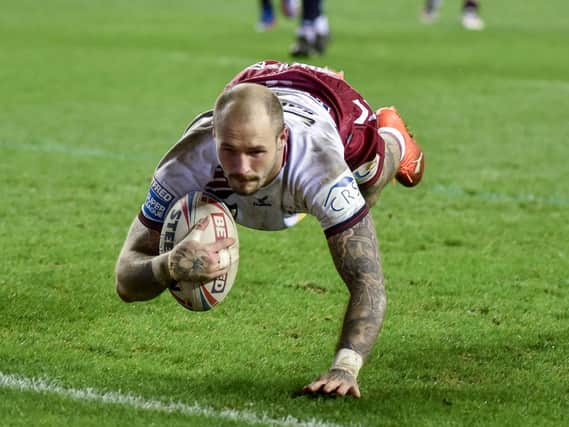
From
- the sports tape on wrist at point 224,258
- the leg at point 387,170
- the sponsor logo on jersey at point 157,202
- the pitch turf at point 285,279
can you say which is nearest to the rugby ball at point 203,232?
the sports tape on wrist at point 224,258

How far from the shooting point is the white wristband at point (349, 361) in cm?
449

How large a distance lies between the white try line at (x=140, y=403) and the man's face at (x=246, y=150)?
82 cm

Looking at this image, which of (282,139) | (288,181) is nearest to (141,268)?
(288,181)

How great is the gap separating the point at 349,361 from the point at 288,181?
2.44 ft

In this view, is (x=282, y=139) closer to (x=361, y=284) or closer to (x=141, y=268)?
(x=361, y=284)

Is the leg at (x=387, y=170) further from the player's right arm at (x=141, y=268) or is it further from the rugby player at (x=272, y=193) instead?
the player's right arm at (x=141, y=268)

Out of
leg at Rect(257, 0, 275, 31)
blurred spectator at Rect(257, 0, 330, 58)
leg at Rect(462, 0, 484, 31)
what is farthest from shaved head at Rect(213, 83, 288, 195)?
leg at Rect(462, 0, 484, 31)

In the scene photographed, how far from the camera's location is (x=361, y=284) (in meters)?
4.67

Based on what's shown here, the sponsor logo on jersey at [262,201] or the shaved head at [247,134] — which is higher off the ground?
the shaved head at [247,134]

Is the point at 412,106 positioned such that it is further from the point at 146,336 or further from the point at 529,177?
the point at 146,336

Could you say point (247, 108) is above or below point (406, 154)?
above

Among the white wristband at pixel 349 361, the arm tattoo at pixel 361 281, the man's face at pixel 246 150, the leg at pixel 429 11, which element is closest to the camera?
the man's face at pixel 246 150

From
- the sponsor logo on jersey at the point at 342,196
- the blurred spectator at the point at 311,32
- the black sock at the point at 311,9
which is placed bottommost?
the blurred spectator at the point at 311,32

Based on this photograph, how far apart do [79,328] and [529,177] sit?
4.77m
